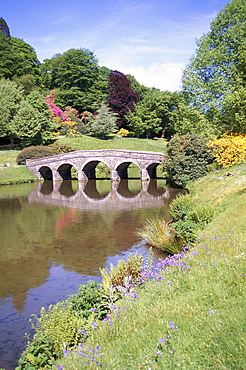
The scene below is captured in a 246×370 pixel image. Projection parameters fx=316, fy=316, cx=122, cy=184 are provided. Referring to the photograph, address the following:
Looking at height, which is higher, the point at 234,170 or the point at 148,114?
the point at 148,114

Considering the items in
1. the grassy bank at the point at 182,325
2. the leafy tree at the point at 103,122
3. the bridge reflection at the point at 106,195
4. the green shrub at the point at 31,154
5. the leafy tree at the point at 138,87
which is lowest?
the bridge reflection at the point at 106,195

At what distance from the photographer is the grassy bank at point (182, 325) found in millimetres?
3926

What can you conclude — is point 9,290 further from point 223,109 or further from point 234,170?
point 223,109

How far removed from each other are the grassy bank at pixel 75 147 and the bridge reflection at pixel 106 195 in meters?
4.41

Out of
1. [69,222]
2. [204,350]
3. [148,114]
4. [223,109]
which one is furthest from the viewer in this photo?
[148,114]

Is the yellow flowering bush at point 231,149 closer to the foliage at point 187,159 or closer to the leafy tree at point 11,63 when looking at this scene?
the foliage at point 187,159

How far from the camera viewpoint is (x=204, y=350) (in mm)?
3975

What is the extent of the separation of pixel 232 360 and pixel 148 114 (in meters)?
64.3

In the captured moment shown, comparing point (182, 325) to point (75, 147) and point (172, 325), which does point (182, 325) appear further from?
point (75, 147)

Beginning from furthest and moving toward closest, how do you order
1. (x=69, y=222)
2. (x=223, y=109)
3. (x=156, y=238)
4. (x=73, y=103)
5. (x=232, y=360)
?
(x=73, y=103), (x=223, y=109), (x=69, y=222), (x=156, y=238), (x=232, y=360)

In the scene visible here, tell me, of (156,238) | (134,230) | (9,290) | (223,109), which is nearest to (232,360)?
(9,290)

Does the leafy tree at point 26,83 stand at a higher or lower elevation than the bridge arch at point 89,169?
higher

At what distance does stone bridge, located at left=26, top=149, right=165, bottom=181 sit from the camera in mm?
36375

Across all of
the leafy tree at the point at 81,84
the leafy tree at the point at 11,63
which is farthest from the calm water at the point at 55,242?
the leafy tree at the point at 11,63
